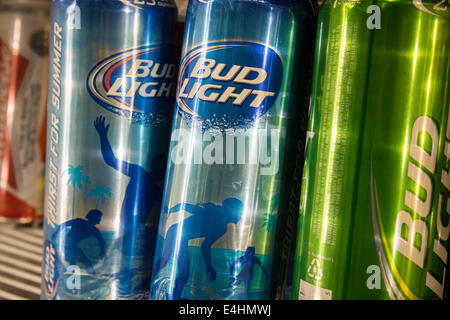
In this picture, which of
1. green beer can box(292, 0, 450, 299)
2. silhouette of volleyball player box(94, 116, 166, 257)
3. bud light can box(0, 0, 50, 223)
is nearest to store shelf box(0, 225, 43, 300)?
bud light can box(0, 0, 50, 223)

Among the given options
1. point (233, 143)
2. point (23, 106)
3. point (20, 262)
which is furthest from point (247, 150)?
point (23, 106)

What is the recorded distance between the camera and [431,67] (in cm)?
58

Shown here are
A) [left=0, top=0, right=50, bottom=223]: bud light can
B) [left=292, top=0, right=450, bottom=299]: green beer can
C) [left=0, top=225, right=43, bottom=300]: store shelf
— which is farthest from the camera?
[left=0, top=0, right=50, bottom=223]: bud light can

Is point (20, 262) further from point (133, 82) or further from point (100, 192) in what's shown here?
point (133, 82)

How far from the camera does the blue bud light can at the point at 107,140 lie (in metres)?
0.70

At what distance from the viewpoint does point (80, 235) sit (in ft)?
2.38

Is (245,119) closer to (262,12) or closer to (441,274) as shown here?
(262,12)

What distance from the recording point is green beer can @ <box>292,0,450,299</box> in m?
0.59

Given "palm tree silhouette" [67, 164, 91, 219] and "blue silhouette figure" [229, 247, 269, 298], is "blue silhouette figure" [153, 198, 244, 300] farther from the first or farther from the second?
"palm tree silhouette" [67, 164, 91, 219]

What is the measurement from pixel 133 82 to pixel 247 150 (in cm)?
18

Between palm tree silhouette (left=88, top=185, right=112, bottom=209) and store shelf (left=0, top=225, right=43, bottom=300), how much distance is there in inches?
8.6

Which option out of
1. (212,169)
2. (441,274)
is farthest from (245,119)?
(441,274)

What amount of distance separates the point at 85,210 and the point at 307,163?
299 mm
